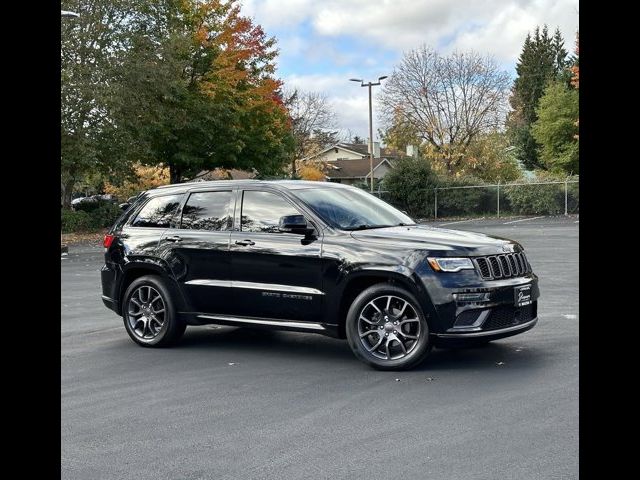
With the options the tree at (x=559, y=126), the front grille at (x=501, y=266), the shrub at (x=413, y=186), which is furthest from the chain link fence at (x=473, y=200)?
the front grille at (x=501, y=266)

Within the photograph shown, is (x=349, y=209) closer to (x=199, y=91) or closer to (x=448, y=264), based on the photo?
(x=448, y=264)

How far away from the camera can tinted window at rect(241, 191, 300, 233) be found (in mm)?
8242

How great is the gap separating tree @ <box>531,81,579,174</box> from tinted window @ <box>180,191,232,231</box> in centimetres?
5438

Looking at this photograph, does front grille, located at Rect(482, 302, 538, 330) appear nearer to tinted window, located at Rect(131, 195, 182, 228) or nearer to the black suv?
the black suv

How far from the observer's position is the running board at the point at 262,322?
7773 mm

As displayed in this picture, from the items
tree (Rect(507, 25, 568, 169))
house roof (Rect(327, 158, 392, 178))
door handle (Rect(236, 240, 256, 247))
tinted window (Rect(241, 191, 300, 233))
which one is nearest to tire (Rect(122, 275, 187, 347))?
door handle (Rect(236, 240, 256, 247))

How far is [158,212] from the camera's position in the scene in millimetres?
9078

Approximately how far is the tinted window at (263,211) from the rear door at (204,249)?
0.61 ft

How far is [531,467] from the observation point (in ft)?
15.3

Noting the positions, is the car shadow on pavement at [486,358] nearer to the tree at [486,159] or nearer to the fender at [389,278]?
the fender at [389,278]
